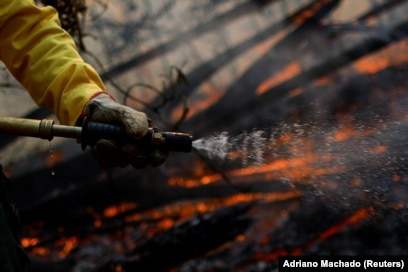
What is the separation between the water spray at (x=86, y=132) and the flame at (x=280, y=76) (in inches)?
115

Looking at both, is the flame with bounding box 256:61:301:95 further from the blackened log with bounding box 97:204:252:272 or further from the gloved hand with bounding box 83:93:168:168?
the gloved hand with bounding box 83:93:168:168

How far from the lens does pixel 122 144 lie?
1553 mm

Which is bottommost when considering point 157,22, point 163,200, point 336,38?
point 163,200

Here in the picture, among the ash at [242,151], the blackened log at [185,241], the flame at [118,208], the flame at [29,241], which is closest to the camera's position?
the blackened log at [185,241]

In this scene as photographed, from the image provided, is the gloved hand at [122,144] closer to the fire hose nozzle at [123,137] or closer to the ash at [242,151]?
the fire hose nozzle at [123,137]

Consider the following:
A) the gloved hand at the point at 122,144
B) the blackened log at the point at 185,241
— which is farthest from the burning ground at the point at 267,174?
the gloved hand at the point at 122,144

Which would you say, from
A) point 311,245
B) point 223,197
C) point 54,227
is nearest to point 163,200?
point 223,197

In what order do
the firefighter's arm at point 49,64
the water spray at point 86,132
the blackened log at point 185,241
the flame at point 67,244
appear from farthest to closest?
1. the flame at point 67,244
2. the blackened log at point 185,241
3. the firefighter's arm at point 49,64
4. the water spray at point 86,132

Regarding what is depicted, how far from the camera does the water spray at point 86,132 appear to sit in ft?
4.91

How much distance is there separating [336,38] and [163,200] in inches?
111

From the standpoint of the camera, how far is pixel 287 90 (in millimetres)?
4371

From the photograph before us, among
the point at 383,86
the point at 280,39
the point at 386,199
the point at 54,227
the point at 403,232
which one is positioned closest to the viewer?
the point at 403,232

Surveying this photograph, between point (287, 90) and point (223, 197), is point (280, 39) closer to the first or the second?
point (287, 90)

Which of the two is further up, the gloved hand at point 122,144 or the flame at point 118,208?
the gloved hand at point 122,144
